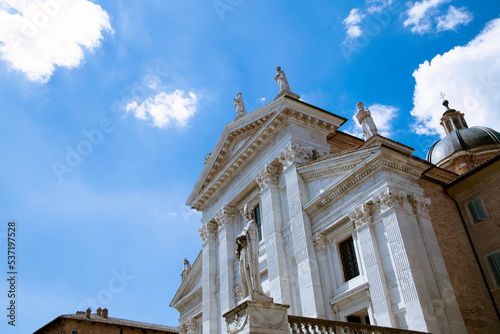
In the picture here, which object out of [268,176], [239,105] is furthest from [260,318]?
[239,105]

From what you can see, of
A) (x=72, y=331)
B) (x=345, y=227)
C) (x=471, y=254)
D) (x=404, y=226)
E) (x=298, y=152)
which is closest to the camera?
(x=404, y=226)

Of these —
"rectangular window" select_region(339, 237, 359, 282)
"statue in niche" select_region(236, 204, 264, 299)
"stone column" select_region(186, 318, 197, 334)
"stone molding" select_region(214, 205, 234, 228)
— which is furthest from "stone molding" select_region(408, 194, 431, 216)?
"stone column" select_region(186, 318, 197, 334)

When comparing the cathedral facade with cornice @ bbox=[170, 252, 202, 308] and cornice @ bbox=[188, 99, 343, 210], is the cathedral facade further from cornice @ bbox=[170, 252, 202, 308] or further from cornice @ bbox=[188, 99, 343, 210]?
cornice @ bbox=[170, 252, 202, 308]

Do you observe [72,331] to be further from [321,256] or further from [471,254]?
[471,254]

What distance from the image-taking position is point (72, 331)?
33375mm

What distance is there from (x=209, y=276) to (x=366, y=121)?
38.5 feet

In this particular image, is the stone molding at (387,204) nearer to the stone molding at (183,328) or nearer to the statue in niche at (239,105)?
the statue in niche at (239,105)

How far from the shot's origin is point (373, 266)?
13.3 m

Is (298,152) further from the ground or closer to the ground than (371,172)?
further from the ground

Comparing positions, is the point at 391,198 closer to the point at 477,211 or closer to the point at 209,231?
the point at 477,211

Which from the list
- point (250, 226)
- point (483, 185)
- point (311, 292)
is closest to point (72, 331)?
point (311, 292)

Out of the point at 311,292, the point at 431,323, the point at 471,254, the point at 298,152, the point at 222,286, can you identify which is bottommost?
the point at 431,323

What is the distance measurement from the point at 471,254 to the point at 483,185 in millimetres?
2977

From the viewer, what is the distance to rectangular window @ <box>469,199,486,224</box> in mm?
16766
